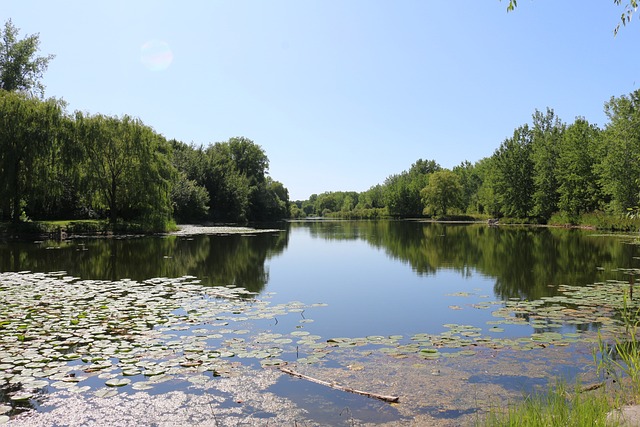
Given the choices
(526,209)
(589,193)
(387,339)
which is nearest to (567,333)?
(387,339)

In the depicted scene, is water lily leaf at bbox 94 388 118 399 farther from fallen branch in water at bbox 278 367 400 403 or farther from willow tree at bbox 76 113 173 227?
willow tree at bbox 76 113 173 227

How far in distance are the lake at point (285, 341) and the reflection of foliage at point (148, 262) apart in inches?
10.4

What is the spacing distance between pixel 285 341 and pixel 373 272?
33.6 feet

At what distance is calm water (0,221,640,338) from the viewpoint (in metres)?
10.5

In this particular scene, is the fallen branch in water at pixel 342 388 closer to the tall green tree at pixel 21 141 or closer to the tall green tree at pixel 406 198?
the tall green tree at pixel 21 141

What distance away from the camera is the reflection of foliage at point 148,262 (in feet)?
52.7

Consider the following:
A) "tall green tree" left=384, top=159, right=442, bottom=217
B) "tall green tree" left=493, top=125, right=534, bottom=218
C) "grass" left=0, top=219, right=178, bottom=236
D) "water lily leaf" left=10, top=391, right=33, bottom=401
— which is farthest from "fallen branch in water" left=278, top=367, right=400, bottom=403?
"tall green tree" left=384, top=159, right=442, bottom=217

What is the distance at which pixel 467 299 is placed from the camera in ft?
39.7

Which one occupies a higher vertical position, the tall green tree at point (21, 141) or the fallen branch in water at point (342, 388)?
the tall green tree at point (21, 141)

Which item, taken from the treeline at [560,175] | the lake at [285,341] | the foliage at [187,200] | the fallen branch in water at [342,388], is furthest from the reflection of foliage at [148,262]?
the foliage at [187,200]

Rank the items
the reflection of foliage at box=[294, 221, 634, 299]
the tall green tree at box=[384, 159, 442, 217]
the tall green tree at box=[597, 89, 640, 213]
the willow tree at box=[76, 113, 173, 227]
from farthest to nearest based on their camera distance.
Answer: the tall green tree at box=[384, 159, 442, 217] → the tall green tree at box=[597, 89, 640, 213] → the willow tree at box=[76, 113, 173, 227] → the reflection of foliage at box=[294, 221, 634, 299]

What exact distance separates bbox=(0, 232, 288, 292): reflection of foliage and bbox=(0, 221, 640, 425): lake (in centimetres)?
26

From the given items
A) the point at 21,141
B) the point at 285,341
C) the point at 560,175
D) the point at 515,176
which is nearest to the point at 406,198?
the point at 515,176

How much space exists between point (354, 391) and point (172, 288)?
8.94 meters
